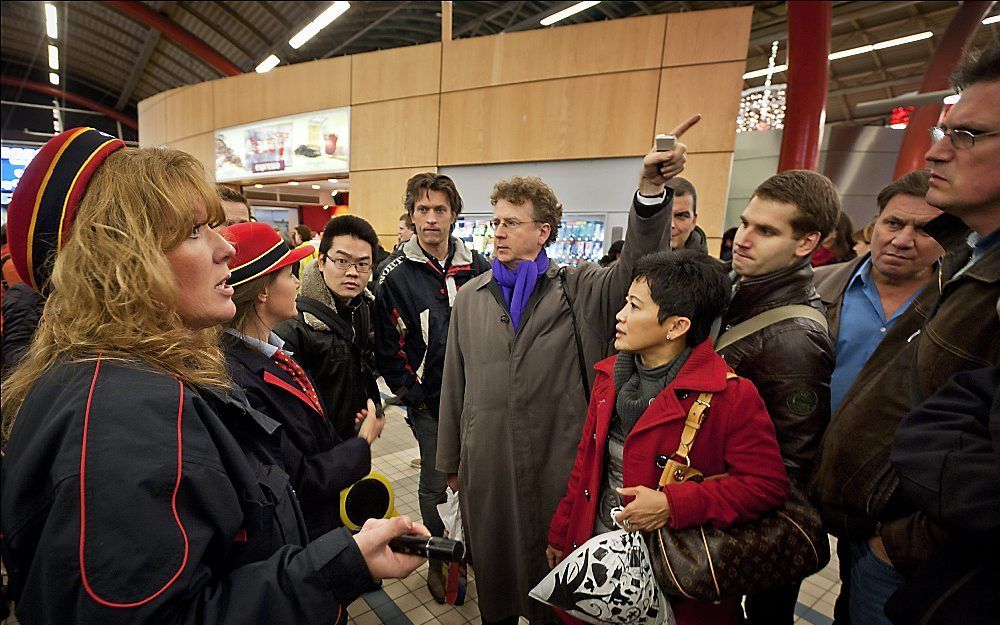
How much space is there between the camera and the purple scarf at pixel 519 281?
5.67ft

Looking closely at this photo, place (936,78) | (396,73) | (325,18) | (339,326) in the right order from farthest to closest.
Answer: (325,18), (936,78), (396,73), (339,326)

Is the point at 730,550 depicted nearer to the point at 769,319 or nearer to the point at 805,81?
the point at 769,319

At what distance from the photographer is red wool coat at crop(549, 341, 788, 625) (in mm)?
1101

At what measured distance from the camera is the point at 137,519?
568 mm

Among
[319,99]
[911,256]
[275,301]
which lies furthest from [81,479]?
[319,99]

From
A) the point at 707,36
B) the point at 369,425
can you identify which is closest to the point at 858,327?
the point at 369,425

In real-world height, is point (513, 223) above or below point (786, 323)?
above

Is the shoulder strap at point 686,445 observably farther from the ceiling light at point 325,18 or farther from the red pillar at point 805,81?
the ceiling light at point 325,18

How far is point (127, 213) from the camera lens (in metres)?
0.72

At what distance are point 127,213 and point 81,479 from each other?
409 millimetres

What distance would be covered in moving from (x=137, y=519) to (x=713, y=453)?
3.94 ft

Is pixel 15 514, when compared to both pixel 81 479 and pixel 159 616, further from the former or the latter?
pixel 159 616

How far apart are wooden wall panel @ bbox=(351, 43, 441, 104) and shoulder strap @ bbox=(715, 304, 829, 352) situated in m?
6.49

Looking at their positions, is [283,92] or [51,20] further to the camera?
[51,20]
